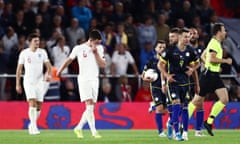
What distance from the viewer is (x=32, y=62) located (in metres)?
25.0

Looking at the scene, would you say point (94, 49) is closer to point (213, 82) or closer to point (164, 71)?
point (164, 71)

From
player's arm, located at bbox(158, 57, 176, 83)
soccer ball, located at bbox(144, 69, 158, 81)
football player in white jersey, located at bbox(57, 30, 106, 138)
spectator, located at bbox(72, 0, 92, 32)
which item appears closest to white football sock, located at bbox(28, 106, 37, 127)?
football player in white jersey, located at bbox(57, 30, 106, 138)

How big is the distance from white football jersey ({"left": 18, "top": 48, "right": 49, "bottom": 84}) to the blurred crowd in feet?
10.5

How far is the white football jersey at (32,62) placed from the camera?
82.0 ft

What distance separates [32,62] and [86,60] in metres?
3.62

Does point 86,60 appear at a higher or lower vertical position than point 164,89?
higher

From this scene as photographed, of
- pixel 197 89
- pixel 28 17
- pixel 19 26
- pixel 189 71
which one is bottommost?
pixel 197 89

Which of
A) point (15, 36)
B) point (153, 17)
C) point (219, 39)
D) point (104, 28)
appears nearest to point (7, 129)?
point (15, 36)

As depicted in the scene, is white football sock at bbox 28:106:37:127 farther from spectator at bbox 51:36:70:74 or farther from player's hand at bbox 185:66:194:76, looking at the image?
player's hand at bbox 185:66:194:76

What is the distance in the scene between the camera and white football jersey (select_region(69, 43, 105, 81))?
21766 mm

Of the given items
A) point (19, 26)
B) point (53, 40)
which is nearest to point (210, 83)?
point (53, 40)

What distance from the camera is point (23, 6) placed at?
2927 cm

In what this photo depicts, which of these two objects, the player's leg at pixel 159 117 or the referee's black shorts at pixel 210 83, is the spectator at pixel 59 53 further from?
the referee's black shorts at pixel 210 83

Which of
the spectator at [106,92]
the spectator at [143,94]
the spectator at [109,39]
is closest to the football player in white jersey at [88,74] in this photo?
the spectator at [106,92]
